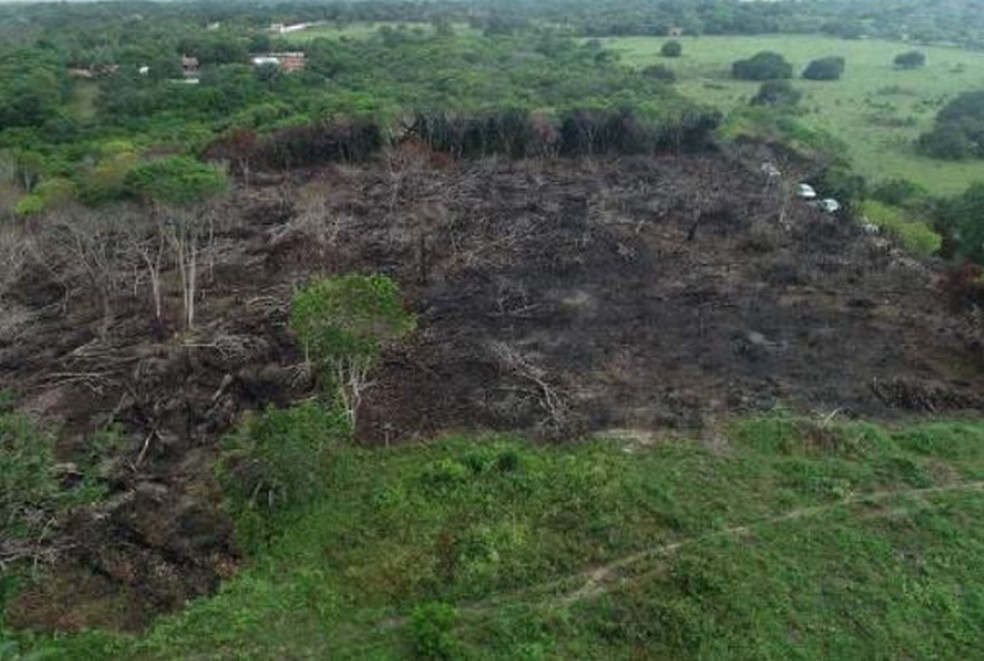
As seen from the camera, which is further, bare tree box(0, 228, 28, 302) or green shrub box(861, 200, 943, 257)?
green shrub box(861, 200, 943, 257)

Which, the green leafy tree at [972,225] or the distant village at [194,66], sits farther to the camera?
the distant village at [194,66]

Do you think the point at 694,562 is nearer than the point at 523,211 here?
Yes

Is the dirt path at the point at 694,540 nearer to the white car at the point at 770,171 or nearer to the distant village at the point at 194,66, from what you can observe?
the white car at the point at 770,171

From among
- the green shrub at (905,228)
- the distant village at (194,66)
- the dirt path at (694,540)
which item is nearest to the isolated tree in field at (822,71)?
the green shrub at (905,228)

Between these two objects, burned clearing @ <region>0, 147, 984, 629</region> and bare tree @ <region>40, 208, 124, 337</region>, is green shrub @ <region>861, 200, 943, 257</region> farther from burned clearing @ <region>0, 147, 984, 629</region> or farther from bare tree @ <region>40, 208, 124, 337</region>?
bare tree @ <region>40, 208, 124, 337</region>

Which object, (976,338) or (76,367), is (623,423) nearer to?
(976,338)

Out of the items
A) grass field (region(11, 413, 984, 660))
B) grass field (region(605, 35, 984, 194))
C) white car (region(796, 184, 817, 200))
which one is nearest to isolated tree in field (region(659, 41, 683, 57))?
grass field (region(605, 35, 984, 194))

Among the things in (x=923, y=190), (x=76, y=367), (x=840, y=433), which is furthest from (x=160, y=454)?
(x=923, y=190)
